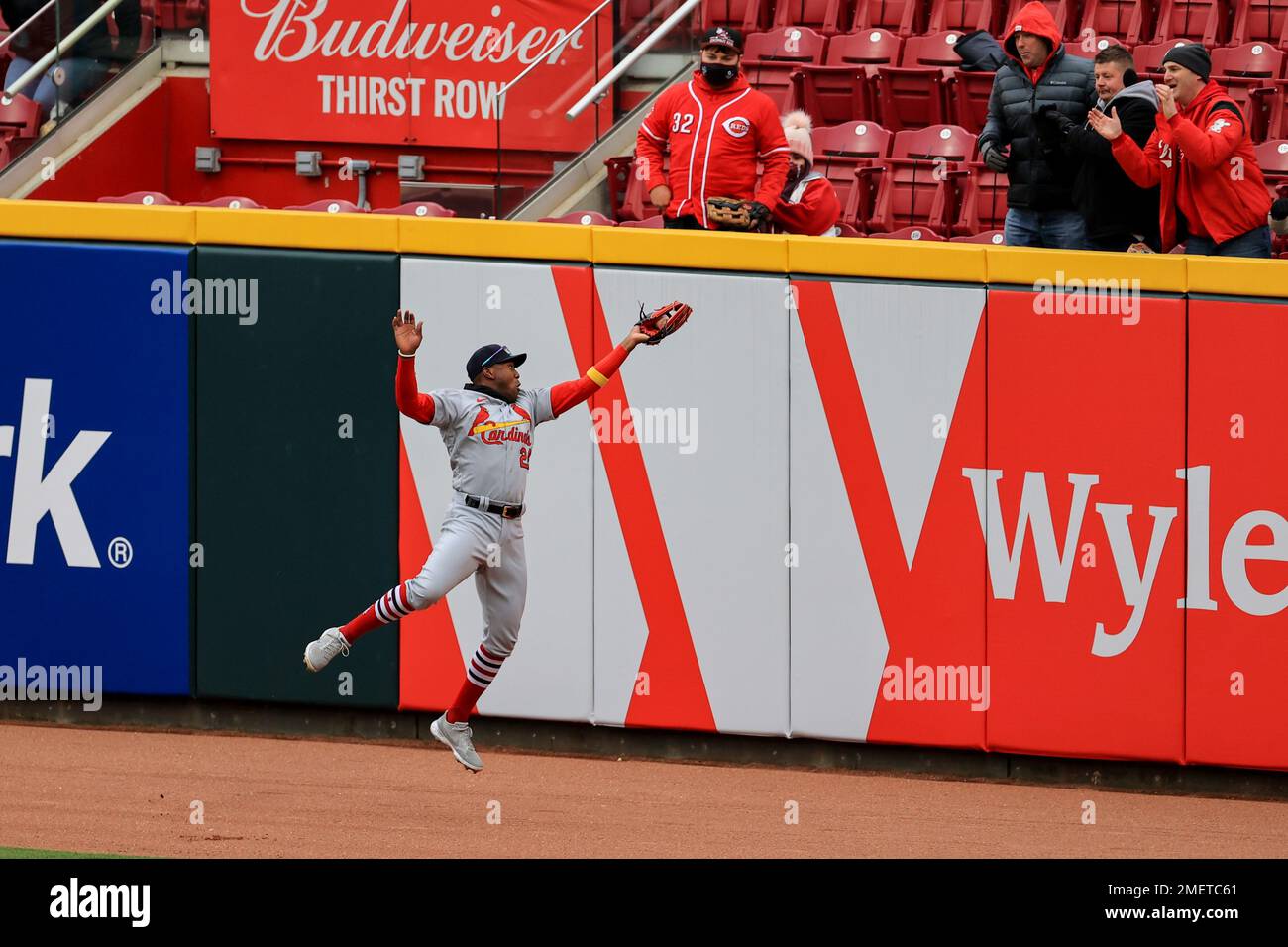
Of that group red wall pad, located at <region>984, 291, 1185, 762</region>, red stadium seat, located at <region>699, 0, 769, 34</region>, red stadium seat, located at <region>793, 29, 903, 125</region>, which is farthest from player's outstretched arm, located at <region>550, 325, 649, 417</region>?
red stadium seat, located at <region>699, 0, 769, 34</region>

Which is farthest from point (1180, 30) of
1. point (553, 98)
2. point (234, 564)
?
point (234, 564)

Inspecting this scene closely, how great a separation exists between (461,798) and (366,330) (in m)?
2.50

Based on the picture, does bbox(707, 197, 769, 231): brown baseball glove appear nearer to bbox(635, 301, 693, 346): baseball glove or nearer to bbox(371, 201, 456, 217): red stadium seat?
bbox(635, 301, 693, 346): baseball glove

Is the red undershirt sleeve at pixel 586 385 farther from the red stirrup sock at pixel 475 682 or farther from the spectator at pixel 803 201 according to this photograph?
the spectator at pixel 803 201

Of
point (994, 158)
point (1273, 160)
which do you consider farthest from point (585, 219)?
point (1273, 160)

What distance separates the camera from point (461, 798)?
10.2 m

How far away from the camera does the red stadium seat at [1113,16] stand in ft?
48.6

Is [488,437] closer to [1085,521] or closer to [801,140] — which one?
[801,140]

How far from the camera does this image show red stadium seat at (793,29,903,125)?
14.4 metres

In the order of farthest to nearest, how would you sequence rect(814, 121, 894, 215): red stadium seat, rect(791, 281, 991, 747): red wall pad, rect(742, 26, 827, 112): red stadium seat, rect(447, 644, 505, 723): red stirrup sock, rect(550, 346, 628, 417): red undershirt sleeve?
rect(742, 26, 827, 112): red stadium seat, rect(814, 121, 894, 215): red stadium seat, rect(791, 281, 991, 747): red wall pad, rect(447, 644, 505, 723): red stirrup sock, rect(550, 346, 628, 417): red undershirt sleeve

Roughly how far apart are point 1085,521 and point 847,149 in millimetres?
4312

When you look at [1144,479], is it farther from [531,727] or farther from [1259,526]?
[531,727]

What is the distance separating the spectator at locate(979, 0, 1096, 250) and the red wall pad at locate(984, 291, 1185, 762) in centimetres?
61

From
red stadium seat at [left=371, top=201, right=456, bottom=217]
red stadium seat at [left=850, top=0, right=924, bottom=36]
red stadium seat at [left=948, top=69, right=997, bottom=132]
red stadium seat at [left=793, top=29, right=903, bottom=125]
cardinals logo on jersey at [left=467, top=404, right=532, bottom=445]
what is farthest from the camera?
red stadium seat at [left=850, top=0, right=924, bottom=36]
